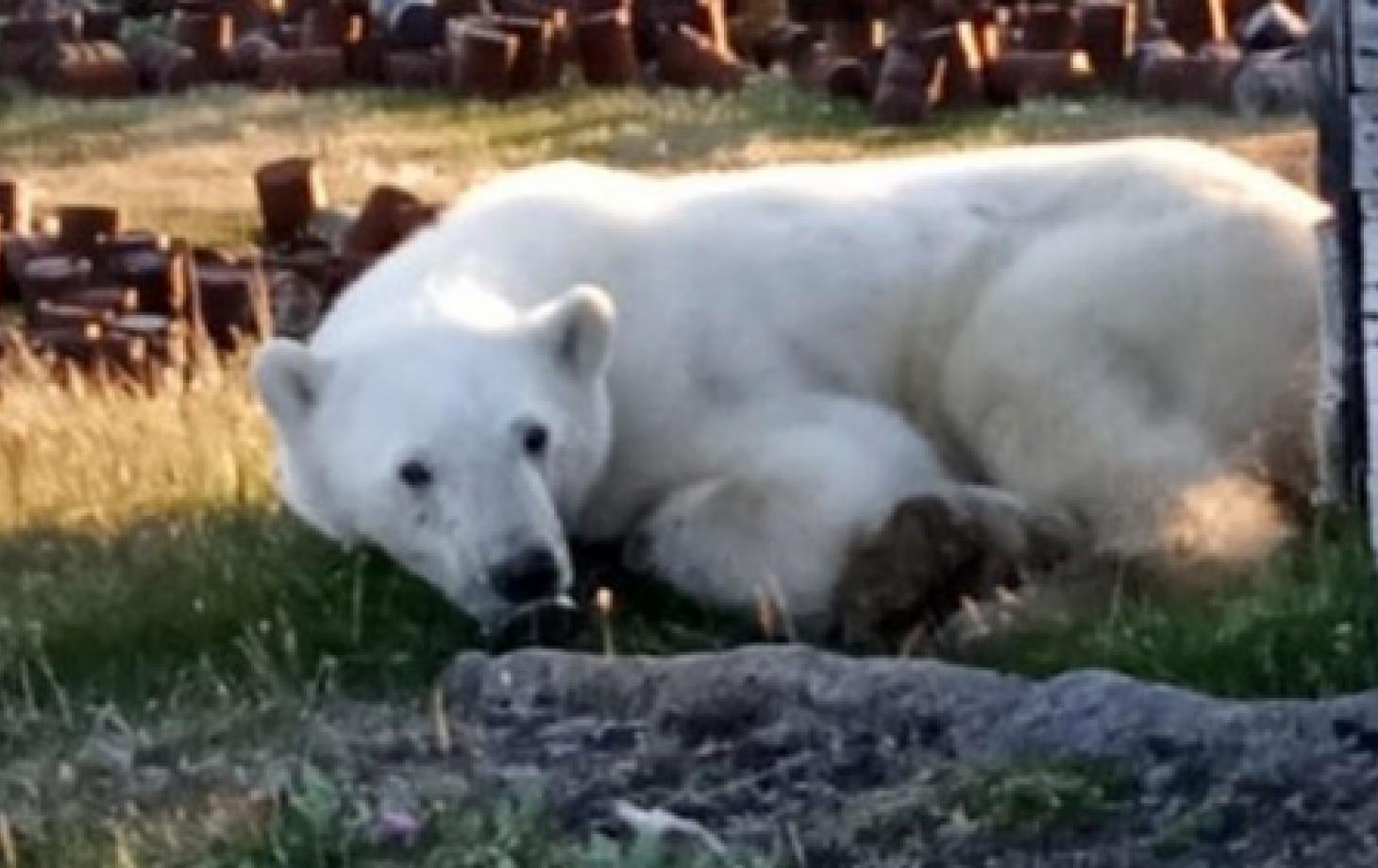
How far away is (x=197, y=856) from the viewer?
6.05 meters

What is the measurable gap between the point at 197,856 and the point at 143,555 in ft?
8.65

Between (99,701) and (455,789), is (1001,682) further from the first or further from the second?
(99,701)

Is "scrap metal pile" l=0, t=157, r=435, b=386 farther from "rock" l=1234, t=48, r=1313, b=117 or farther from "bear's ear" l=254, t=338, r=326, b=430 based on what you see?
"rock" l=1234, t=48, r=1313, b=117

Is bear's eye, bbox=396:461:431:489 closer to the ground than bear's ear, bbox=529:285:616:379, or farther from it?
closer to the ground

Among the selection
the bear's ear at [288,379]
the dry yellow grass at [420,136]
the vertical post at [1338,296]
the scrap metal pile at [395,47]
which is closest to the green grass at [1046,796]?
the vertical post at [1338,296]

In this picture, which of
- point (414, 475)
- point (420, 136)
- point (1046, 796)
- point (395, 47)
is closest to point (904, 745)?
point (1046, 796)

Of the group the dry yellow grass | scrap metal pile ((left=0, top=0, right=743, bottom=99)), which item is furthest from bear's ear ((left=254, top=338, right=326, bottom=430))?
scrap metal pile ((left=0, top=0, right=743, bottom=99))

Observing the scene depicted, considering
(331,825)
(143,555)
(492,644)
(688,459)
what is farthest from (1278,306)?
(331,825)

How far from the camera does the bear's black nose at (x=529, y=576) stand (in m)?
7.75

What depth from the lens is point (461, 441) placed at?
315 inches

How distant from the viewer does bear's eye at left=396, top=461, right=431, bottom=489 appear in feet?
26.3

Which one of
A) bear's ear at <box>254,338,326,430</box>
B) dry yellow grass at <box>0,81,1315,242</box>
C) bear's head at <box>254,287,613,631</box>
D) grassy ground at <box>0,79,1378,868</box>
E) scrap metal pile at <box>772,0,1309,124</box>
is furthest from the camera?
scrap metal pile at <box>772,0,1309,124</box>

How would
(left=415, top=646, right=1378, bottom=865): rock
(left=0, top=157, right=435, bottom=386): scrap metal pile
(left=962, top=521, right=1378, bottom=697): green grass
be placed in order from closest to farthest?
(left=415, top=646, right=1378, bottom=865): rock → (left=962, top=521, right=1378, bottom=697): green grass → (left=0, top=157, right=435, bottom=386): scrap metal pile

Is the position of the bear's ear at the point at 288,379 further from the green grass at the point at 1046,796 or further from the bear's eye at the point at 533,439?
the green grass at the point at 1046,796
